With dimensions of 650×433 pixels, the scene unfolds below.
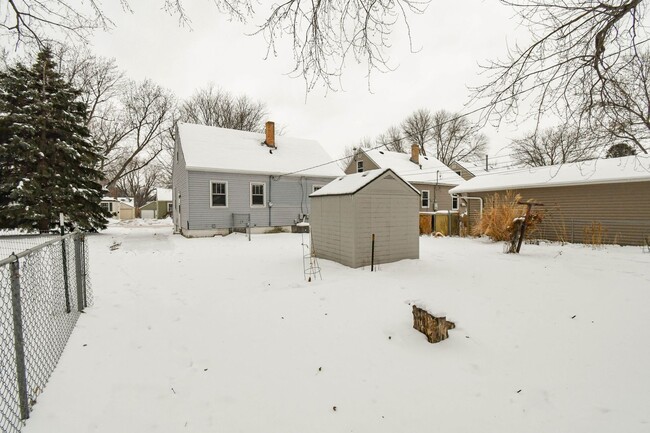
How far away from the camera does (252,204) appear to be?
16.3 meters

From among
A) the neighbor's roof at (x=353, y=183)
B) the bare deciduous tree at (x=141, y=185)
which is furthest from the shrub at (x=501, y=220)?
the bare deciduous tree at (x=141, y=185)

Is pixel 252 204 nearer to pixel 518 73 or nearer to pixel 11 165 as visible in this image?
pixel 11 165

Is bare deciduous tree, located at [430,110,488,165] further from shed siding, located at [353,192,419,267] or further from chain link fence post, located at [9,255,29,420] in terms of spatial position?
chain link fence post, located at [9,255,29,420]

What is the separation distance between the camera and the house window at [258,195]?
16.4 m

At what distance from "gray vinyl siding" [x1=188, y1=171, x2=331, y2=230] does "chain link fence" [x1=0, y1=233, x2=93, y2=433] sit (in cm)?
1016

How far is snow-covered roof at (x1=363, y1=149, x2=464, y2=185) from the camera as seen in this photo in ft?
87.3

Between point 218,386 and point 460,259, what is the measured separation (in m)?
7.68

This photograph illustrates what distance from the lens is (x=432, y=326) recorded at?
12.2ft

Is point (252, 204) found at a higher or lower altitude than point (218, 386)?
higher

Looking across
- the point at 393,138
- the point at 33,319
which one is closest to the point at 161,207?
the point at 393,138

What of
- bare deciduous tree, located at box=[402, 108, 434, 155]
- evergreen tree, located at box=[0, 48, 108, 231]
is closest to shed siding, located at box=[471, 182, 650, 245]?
evergreen tree, located at box=[0, 48, 108, 231]

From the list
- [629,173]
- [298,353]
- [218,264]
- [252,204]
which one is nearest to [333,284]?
[298,353]

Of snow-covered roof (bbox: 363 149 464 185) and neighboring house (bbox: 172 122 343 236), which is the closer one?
neighboring house (bbox: 172 122 343 236)

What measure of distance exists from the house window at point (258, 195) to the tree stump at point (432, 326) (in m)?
13.6
